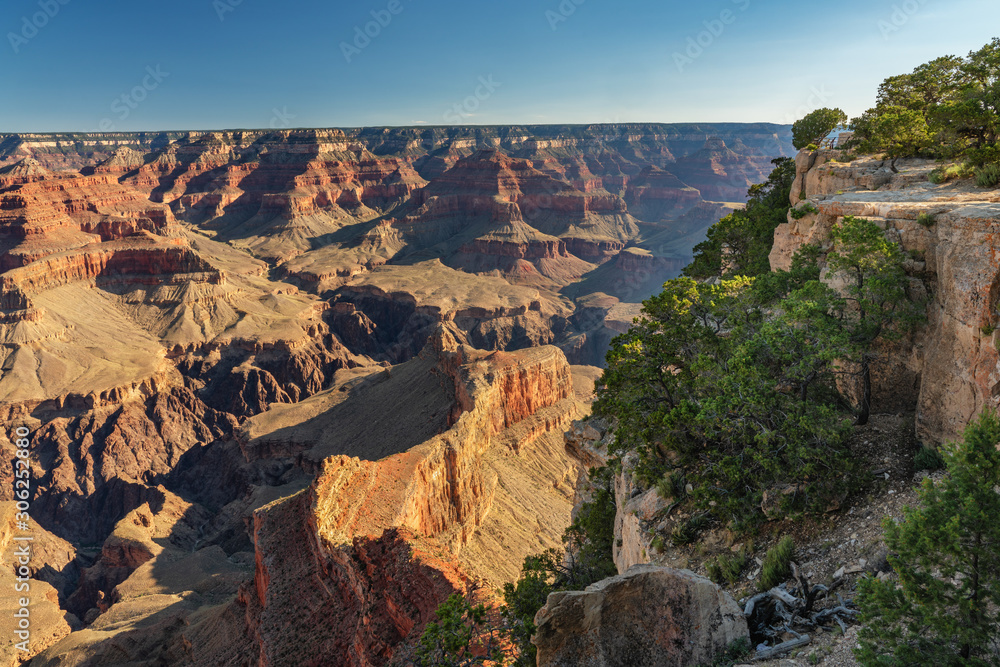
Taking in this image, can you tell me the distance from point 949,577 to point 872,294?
10894 millimetres

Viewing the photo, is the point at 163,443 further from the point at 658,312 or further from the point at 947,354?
the point at 947,354

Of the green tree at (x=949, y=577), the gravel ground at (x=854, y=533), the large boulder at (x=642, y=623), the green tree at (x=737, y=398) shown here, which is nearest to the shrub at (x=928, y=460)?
the gravel ground at (x=854, y=533)

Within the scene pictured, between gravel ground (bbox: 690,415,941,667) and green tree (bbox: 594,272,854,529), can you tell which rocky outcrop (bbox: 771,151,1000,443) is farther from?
green tree (bbox: 594,272,854,529)

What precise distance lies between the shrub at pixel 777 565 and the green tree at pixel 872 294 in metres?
6.62

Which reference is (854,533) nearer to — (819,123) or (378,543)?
(378,543)

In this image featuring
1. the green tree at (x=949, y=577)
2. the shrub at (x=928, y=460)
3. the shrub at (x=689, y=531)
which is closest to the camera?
the green tree at (x=949, y=577)

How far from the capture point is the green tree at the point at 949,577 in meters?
9.83

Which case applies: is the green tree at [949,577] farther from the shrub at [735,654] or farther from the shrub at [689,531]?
the shrub at [689,531]

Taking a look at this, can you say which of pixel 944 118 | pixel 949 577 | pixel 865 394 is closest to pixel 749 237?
pixel 944 118

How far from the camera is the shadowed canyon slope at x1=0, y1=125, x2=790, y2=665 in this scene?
3266 cm

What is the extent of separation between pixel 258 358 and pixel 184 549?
57.1 m

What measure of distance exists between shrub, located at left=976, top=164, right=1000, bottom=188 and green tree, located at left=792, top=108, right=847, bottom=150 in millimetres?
31293

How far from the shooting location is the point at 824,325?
18.0m

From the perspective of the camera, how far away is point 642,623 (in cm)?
1295
